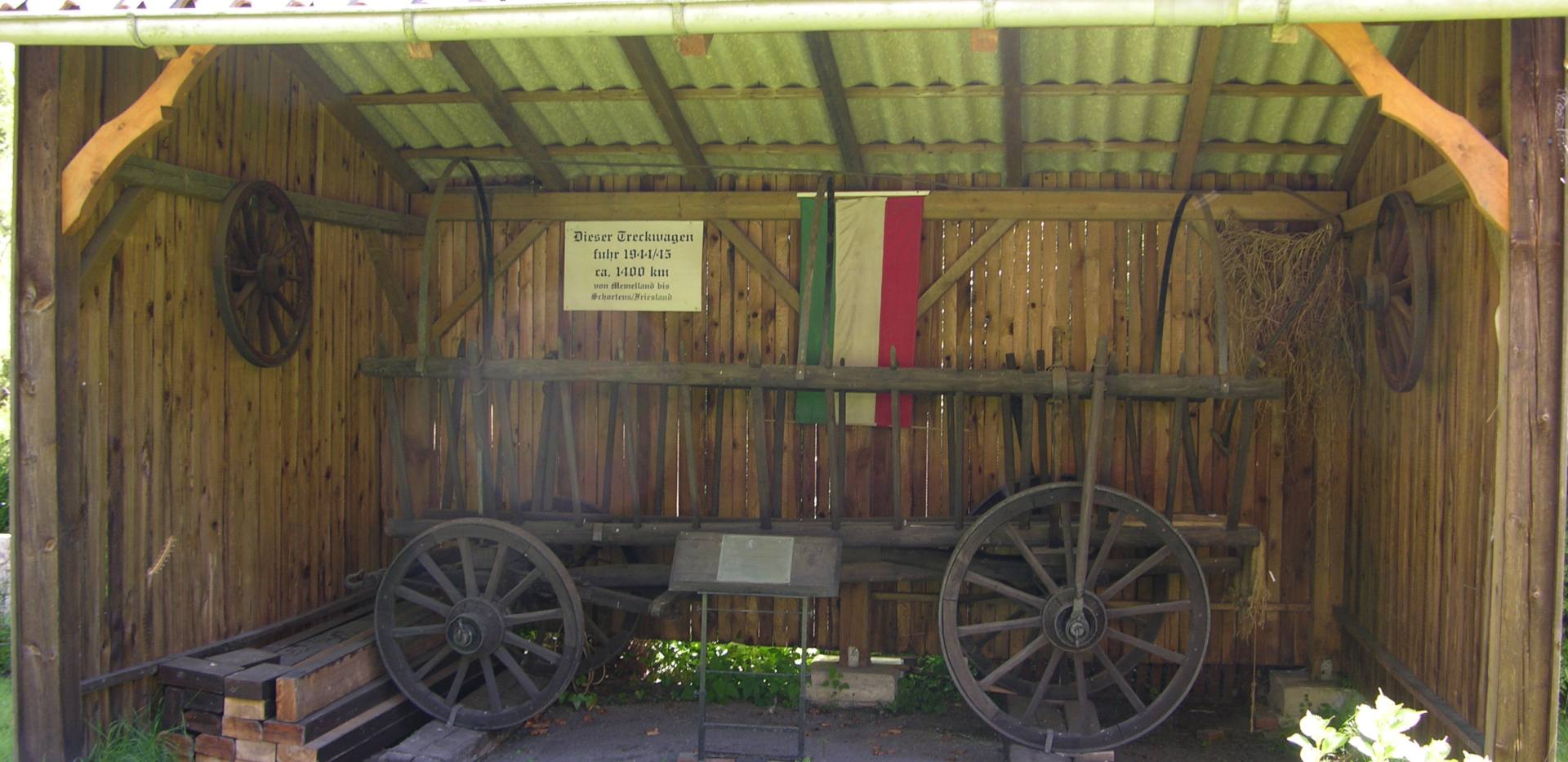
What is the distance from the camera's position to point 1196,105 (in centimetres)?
568

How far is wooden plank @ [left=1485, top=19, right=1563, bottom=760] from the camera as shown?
155 inches

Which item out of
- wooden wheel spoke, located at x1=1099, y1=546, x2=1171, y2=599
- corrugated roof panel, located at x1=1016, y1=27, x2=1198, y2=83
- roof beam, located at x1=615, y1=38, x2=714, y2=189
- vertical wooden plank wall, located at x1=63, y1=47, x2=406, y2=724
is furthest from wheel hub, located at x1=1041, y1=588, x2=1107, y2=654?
vertical wooden plank wall, located at x1=63, y1=47, x2=406, y2=724

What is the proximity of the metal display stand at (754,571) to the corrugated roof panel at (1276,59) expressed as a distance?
3115 millimetres

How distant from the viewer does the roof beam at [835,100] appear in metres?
5.50

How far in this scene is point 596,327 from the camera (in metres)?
7.07

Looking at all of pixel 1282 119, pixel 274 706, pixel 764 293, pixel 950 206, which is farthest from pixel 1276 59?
pixel 274 706

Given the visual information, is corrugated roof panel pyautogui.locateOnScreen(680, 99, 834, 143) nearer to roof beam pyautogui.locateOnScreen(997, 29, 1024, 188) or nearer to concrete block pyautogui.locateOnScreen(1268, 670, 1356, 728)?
roof beam pyautogui.locateOnScreen(997, 29, 1024, 188)

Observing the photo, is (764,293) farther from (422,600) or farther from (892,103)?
(422,600)

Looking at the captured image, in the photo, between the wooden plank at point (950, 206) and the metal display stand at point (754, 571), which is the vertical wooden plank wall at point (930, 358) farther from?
the metal display stand at point (754, 571)

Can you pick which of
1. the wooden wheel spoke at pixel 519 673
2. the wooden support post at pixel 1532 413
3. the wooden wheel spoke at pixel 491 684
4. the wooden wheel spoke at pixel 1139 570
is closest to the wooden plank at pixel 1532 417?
the wooden support post at pixel 1532 413

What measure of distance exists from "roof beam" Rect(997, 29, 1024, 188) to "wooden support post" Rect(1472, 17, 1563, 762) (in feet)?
6.83

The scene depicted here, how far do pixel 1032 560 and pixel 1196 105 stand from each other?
248cm

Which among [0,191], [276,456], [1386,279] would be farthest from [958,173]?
[0,191]

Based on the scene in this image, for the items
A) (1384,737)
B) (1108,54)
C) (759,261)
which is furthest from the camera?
(759,261)
